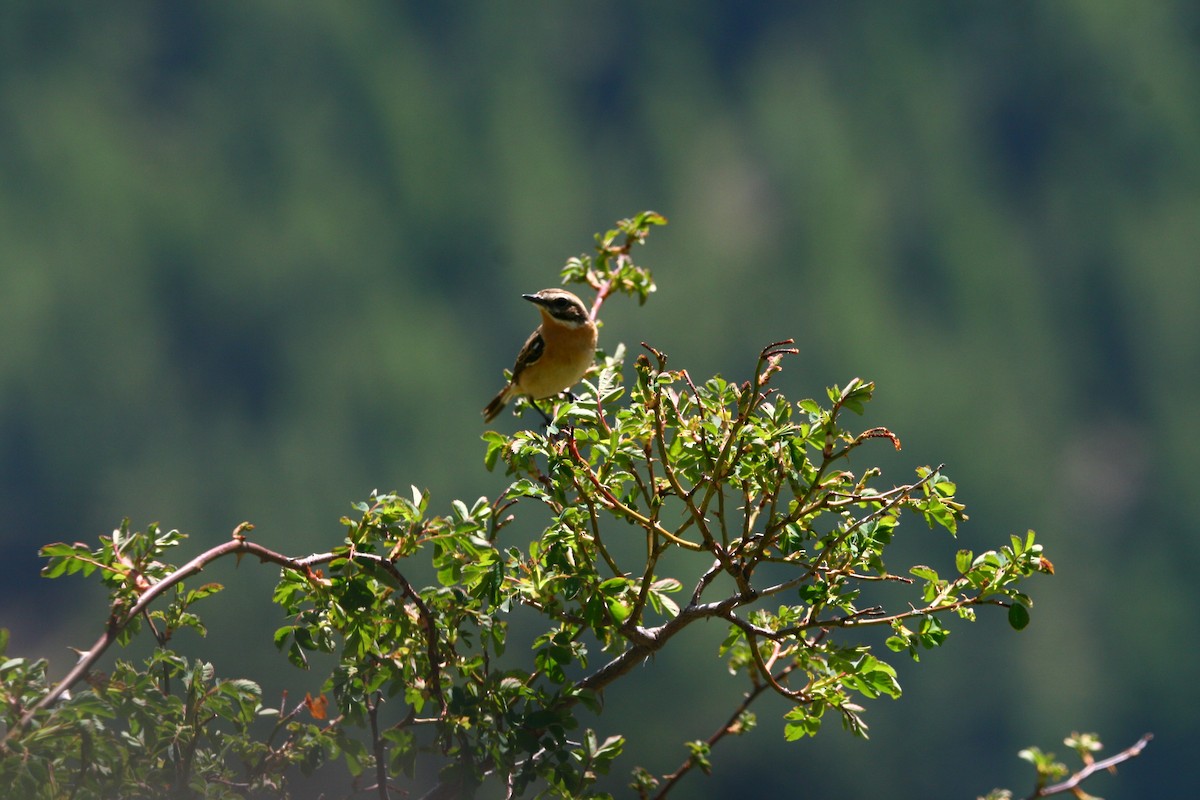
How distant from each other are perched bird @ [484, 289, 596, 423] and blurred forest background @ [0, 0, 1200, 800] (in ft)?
71.5

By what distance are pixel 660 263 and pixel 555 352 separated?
27.9 meters

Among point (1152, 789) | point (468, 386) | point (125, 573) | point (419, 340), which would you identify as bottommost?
point (125, 573)

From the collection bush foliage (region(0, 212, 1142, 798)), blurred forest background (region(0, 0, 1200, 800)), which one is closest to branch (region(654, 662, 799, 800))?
bush foliage (region(0, 212, 1142, 798))

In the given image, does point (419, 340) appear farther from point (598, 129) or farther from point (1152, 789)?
point (1152, 789)

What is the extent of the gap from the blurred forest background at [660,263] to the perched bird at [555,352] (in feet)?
71.5

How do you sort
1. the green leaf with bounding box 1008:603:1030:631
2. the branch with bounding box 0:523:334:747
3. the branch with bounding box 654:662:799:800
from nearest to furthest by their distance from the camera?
1. the branch with bounding box 0:523:334:747
2. the green leaf with bounding box 1008:603:1030:631
3. the branch with bounding box 654:662:799:800

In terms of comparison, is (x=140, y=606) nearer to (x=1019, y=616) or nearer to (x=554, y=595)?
(x=554, y=595)

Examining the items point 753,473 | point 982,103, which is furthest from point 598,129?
point 753,473

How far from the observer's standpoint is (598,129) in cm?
3488

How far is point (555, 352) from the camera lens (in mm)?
4090

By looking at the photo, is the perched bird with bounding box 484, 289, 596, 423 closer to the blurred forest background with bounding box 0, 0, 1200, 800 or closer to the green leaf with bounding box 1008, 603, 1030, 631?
the green leaf with bounding box 1008, 603, 1030, 631

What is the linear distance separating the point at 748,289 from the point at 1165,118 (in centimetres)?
1306

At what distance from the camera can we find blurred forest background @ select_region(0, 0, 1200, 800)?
1108 inches

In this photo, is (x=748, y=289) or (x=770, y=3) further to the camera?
(x=770, y=3)
